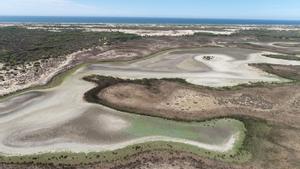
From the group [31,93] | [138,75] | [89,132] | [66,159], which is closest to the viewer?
[66,159]

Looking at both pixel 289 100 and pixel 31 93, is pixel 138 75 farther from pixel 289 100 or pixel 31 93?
pixel 289 100

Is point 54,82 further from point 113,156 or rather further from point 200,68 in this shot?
point 200,68

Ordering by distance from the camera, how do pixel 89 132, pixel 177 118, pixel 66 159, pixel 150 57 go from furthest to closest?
pixel 150 57
pixel 177 118
pixel 89 132
pixel 66 159

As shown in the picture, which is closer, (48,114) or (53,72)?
(48,114)

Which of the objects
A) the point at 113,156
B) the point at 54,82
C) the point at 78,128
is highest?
the point at 54,82

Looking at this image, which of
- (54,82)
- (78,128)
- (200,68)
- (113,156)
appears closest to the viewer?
(113,156)

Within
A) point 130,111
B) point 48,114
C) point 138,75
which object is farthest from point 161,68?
point 48,114

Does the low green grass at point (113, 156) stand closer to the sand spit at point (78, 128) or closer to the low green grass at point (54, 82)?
the sand spit at point (78, 128)

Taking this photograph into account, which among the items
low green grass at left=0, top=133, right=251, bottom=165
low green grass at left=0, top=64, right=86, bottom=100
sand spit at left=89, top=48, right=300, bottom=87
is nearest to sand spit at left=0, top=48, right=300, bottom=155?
low green grass at left=0, top=133, right=251, bottom=165

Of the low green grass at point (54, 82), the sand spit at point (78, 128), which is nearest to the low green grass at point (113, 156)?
the sand spit at point (78, 128)

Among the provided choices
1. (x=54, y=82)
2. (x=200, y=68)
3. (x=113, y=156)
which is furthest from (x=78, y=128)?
(x=200, y=68)

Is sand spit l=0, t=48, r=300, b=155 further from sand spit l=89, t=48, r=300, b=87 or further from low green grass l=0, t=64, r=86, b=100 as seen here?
sand spit l=89, t=48, r=300, b=87
